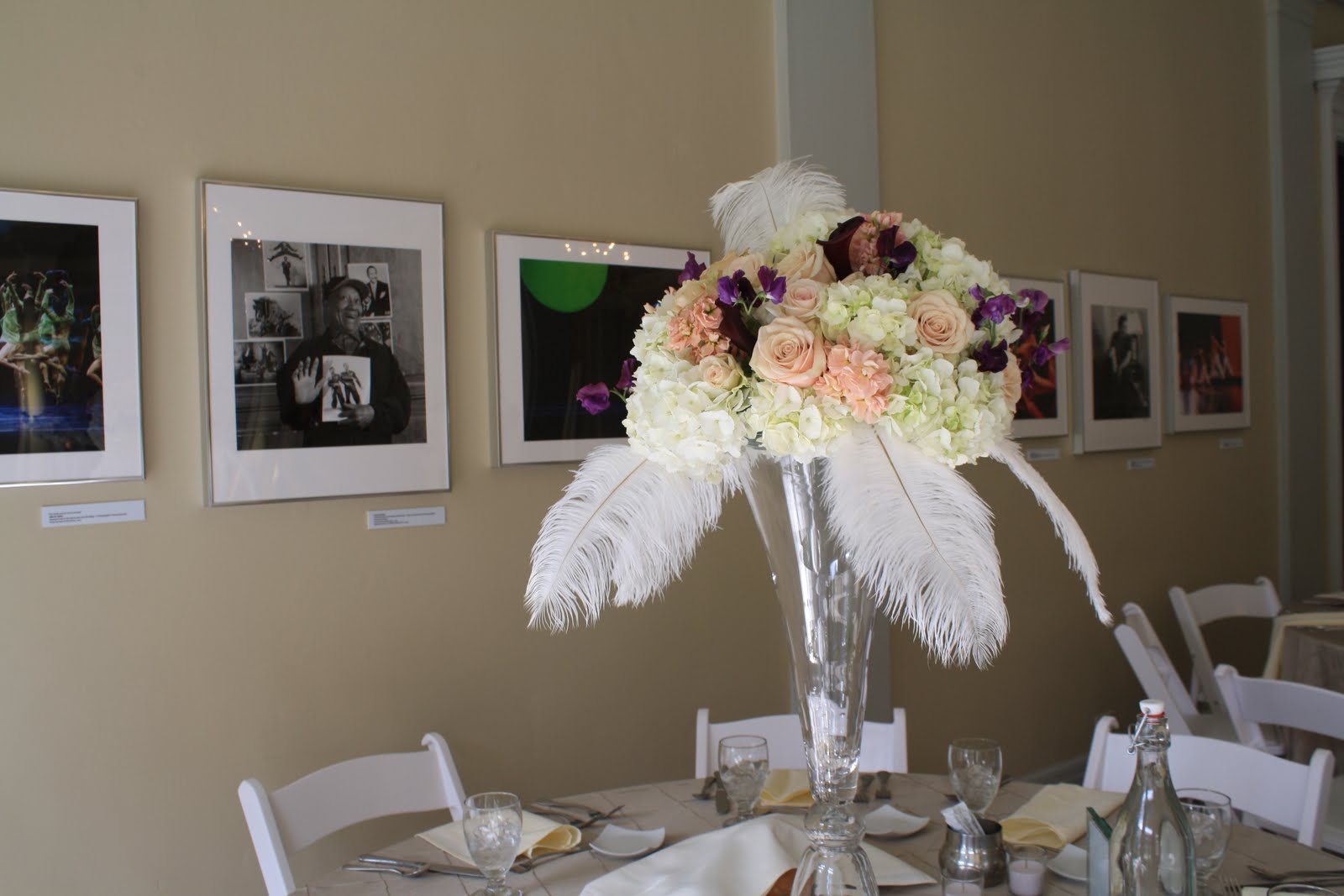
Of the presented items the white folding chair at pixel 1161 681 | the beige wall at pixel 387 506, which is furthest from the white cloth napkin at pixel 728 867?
the white folding chair at pixel 1161 681

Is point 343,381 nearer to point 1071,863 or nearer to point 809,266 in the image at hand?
point 809,266

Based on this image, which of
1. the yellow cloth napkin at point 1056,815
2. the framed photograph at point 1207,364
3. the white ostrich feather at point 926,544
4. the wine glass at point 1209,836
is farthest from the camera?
the framed photograph at point 1207,364

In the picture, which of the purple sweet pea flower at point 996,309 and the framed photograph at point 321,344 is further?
the framed photograph at point 321,344

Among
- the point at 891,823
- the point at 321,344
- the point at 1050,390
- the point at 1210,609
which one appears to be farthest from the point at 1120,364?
the point at 321,344

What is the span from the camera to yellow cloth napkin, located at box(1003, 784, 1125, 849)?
1.76 metres

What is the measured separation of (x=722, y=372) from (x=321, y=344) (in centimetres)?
170

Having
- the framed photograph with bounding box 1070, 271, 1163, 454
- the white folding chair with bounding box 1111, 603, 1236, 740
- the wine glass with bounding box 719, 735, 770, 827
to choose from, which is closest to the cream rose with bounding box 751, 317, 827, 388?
the wine glass with bounding box 719, 735, 770, 827

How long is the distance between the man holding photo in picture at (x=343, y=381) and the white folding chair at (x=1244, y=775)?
1.88m

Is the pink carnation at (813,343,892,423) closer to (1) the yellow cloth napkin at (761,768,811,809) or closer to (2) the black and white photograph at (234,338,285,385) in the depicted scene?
(1) the yellow cloth napkin at (761,768,811,809)

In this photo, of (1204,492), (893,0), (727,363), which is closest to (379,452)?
(727,363)

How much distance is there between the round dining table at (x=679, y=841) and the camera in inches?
64.7

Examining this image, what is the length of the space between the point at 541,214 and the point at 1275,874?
237 cm

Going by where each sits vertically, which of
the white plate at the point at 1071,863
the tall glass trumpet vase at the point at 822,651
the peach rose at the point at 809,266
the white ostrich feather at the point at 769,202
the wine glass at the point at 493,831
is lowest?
the white plate at the point at 1071,863

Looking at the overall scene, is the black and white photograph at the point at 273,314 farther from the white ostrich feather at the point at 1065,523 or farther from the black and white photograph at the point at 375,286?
the white ostrich feather at the point at 1065,523
